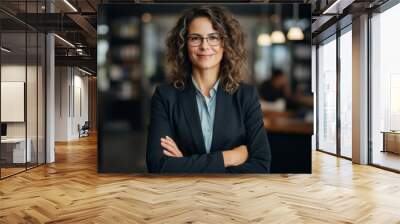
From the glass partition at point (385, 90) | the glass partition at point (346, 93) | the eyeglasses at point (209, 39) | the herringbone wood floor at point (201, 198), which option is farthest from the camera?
the glass partition at point (346, 93)

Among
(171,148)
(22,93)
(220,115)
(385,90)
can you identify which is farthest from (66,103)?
(385,90)

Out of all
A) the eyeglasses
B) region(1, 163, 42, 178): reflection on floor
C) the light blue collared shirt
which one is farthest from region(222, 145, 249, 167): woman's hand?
region(1, 163, 42, 178): reflection on floor

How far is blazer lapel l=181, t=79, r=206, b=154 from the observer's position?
5340mm

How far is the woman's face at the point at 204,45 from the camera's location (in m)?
5.29

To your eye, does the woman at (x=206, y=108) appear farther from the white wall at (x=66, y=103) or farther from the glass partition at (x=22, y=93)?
the white wall at (x=66, y=103)

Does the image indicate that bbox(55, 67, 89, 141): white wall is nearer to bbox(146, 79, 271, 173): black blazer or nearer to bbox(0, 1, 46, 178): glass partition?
bbox(0, 1, 46, 178): glass partition

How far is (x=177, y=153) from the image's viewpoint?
17.9 ft

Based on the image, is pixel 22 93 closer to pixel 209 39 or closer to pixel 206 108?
pixel 206 108

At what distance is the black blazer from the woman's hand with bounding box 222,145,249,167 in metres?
0.06

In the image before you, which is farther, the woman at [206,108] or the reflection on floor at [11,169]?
the reflection on floor at [11,169]

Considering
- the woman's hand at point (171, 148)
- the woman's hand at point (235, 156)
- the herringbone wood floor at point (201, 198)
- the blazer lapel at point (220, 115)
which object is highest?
the blazer lapel at point (220, 115)

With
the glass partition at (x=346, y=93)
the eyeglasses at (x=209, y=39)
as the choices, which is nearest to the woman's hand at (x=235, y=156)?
the eyeglasses at (x=209, y=39)

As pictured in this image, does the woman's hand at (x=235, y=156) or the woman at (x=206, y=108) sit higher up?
the woman at (x=206, y=108)

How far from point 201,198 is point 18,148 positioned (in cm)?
372
